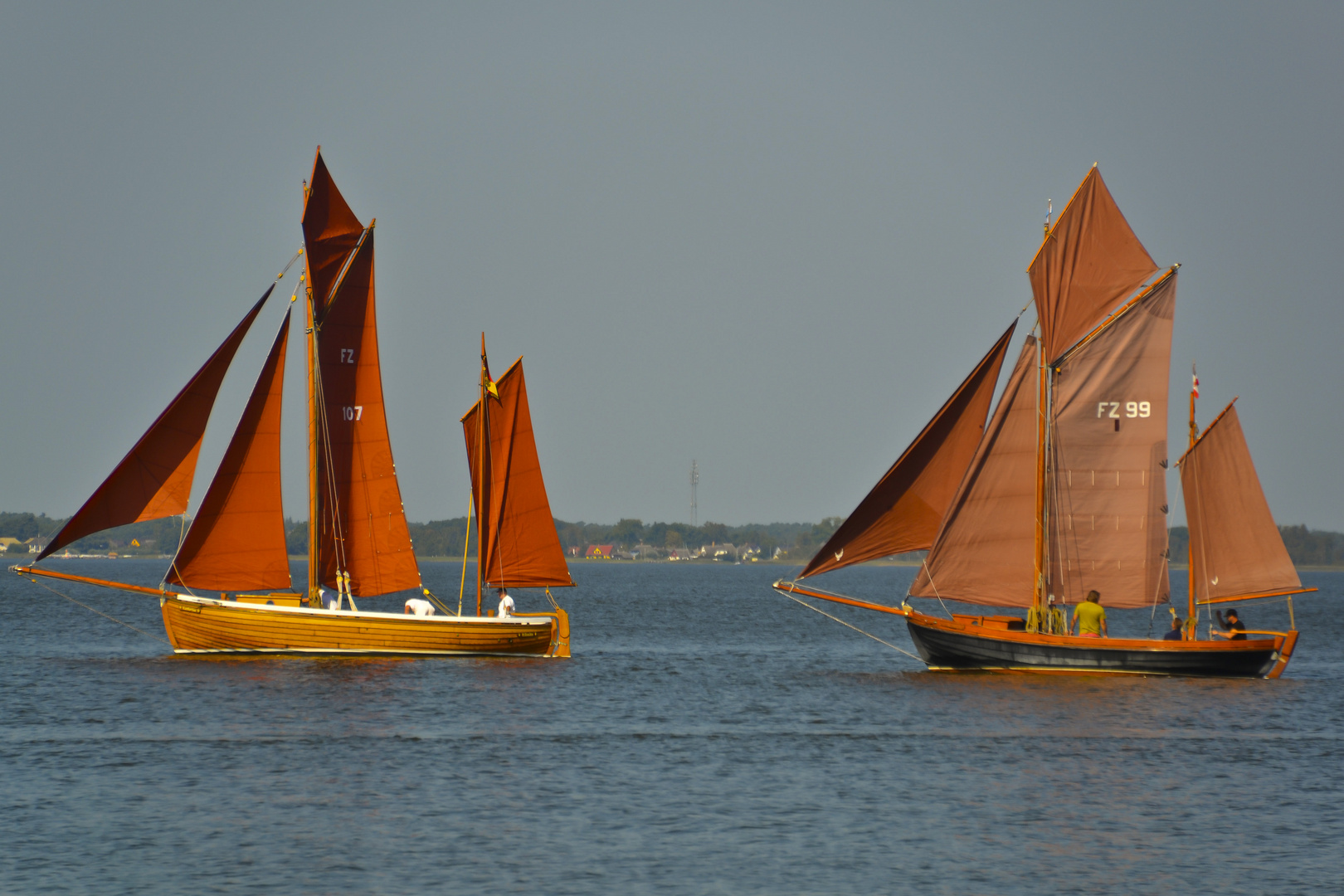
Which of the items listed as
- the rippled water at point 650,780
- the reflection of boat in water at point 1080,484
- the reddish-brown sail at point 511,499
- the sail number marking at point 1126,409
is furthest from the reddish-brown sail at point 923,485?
the reddish-brown sail at point 511,499

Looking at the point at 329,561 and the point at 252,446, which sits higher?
the point at 252,446

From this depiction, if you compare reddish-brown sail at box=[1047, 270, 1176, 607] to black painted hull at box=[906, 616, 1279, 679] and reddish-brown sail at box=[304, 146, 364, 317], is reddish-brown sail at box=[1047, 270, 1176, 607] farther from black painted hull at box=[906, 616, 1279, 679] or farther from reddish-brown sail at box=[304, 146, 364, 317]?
reddish-brown sail at box=[304, 146, 364, 317]

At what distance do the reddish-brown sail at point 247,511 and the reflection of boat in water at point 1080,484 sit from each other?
49.7 ft

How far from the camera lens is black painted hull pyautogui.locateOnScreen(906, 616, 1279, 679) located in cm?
3916

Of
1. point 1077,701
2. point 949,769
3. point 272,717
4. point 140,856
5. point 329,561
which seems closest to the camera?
point 140,856

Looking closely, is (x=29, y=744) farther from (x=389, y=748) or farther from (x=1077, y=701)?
(x=1077, y=701)

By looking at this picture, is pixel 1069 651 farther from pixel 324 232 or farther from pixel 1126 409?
pixel 324 232

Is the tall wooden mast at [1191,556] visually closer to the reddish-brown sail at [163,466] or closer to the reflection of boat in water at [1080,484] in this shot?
the reflection of boat in water at [1080,484]

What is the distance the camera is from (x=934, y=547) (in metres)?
40.3

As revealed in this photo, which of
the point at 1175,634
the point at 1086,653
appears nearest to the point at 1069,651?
the point at 1086,653

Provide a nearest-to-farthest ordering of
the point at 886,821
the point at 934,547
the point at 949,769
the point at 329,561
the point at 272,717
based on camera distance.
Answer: the point at 886,821 < the point at 949,769 < the point at 272,717 < the point at 934,547 < the point at 329,561

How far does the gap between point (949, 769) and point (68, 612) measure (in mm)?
69974

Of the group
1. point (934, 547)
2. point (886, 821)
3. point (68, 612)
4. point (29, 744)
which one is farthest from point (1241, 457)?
point (68, 612)

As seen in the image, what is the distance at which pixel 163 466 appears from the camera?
39562 millimetres
